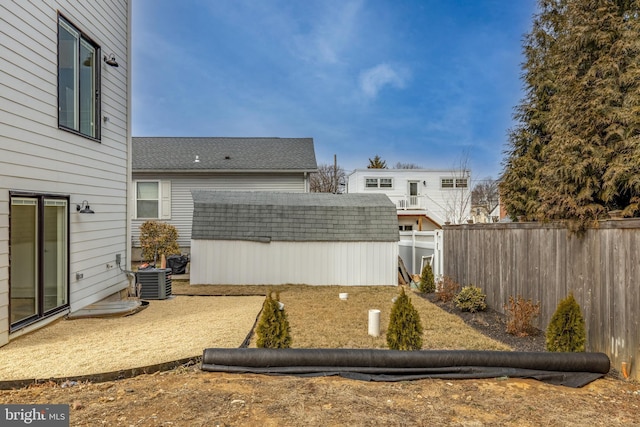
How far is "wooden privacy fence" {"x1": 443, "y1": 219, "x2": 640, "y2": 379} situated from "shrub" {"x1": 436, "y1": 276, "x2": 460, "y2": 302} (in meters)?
0.38

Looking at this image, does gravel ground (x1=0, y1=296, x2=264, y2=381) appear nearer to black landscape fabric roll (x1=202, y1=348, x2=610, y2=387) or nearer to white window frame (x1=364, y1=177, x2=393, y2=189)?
black landscape fabric roll (x1=202, y1=348, x2=610, y2=387)

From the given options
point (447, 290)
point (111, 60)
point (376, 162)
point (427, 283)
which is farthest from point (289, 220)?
point (376, 162)

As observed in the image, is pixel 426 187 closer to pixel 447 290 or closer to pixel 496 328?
pixel 447 290

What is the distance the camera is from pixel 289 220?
10.3m

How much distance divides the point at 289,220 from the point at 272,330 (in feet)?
20.3

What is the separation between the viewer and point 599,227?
14.4ft

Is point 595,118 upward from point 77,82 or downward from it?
downward

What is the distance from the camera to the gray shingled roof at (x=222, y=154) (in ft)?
46.7

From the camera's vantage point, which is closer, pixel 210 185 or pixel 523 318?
pixel 523 318

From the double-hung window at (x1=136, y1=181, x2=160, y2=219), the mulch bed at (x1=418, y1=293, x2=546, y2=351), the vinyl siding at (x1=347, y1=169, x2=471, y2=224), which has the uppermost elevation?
the vinyl siding at (x1=347, y1=169, x2=471, y2=224)

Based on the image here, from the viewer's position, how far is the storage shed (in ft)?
32.7

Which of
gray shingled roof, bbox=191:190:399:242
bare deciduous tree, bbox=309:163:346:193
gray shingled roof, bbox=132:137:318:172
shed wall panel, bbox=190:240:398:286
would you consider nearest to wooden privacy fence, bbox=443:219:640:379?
shed wall panel, bbox=190:240:398:286

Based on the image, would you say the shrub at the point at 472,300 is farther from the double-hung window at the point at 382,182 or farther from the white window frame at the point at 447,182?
the white window frame at the point at 447,182

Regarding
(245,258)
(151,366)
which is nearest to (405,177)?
(245,258)
